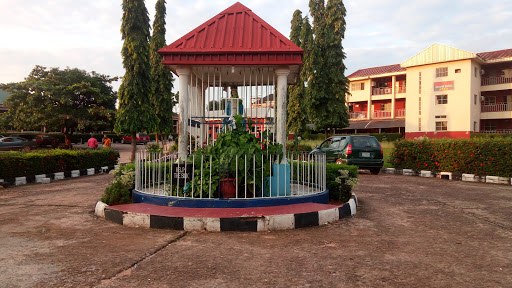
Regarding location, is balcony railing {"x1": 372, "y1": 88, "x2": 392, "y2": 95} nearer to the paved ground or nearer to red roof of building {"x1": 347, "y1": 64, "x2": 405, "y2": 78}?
red roof of building {"x1": 347, "y1": 64, "x2": 405, "y2": 78}

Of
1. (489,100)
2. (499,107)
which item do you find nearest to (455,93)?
(499,107)

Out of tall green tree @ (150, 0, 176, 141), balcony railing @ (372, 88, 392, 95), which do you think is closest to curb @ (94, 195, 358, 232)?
tall green tree @ (150, 0, 176, 141)

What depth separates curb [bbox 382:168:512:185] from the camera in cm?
1097

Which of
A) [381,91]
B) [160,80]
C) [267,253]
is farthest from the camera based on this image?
[381,91]

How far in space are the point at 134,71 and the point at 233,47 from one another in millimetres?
14958

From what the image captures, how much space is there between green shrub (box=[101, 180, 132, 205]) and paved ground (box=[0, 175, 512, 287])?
40 cm

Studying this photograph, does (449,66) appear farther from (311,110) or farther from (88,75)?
(88,75)

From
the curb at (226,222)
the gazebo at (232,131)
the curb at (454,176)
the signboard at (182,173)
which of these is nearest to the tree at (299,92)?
the curb at (454,176)

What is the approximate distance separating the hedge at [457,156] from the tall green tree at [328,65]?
9.68 m

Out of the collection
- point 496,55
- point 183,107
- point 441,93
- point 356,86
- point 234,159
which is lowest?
point 234,159

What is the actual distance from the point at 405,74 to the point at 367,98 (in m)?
5.34

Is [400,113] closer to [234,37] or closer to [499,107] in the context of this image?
[499,107]

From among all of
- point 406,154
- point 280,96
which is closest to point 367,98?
point 406,154

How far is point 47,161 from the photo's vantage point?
11.4 m
